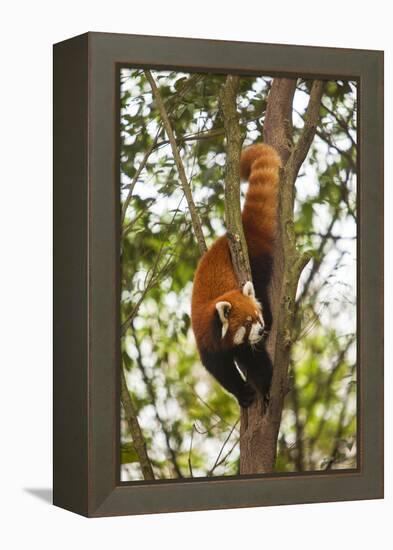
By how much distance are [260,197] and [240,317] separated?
48 centimetres

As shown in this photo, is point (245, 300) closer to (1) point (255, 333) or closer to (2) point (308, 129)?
(1) point (255, 333)

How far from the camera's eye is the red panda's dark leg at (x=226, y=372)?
571 centimetres

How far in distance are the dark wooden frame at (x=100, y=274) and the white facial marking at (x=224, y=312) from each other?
43 cm

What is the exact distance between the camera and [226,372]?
5.73m

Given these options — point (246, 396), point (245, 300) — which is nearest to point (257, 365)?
point (246, 396)

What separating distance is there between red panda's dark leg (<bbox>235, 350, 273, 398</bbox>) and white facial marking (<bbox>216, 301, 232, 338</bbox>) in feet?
0.32

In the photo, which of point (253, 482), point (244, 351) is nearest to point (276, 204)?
point (244, 351)

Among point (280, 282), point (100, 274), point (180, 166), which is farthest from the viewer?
point (280, 282)

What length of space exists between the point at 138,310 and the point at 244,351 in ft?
1.54

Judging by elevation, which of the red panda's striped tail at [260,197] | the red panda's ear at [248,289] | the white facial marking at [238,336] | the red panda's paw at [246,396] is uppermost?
the red panda's striped tail at [260,197]

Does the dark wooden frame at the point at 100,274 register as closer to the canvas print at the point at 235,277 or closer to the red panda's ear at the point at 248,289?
the canvas print at the point at 235,277

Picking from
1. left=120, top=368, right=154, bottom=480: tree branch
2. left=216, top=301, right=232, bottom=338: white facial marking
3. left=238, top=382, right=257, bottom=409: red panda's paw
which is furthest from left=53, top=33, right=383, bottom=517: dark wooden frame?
left=216, top=301, right=232, bottom=338: white facial marking

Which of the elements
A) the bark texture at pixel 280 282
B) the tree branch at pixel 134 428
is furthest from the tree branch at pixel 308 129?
the tree branch at pixel 134 428

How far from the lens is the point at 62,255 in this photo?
568 cm
